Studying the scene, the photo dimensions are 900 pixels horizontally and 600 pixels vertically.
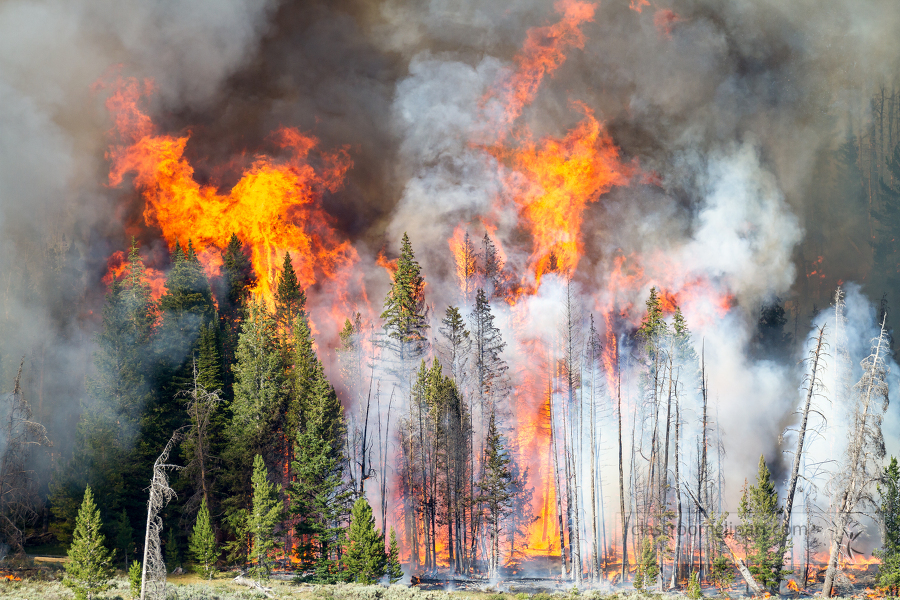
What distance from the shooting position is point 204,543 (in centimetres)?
5831

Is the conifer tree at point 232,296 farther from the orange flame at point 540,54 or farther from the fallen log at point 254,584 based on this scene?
the orange flame at point 540,54

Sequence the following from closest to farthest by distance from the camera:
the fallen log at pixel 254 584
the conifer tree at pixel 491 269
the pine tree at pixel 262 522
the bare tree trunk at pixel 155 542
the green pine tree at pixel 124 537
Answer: the bare tree trunk at pixel 155 542 → the fallen log at pixel 254 584 → the pine tree at pixel 262 522 → the green pine tree at pixel 124 537 → the conifer tree at pixel 491 269

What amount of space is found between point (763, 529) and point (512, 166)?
179 ft

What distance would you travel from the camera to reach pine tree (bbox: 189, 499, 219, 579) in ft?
190

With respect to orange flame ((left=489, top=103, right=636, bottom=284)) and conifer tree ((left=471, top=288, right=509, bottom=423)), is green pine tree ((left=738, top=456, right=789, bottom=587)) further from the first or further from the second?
orange flame ((left=489, top=103, right=636, bottom=284))

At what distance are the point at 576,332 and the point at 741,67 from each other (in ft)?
151

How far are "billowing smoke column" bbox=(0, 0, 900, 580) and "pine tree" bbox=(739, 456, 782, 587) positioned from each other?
78.7ft

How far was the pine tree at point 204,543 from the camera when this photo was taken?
5800cm

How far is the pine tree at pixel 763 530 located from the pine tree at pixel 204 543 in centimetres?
3839

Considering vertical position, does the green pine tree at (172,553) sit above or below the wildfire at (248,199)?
below

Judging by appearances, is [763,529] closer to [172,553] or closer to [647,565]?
[647,565]

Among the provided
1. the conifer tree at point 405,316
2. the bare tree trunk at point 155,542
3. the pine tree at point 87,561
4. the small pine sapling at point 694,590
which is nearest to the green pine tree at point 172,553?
the pine tree at point 87,561

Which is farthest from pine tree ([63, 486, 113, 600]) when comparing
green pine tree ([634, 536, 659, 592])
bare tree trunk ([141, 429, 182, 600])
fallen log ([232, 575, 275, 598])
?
green pine tree ([634, 536, 659, 592])

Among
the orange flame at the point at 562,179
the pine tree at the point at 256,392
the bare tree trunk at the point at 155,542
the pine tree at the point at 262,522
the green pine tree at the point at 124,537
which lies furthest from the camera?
the orange flame at the point at 562,179
